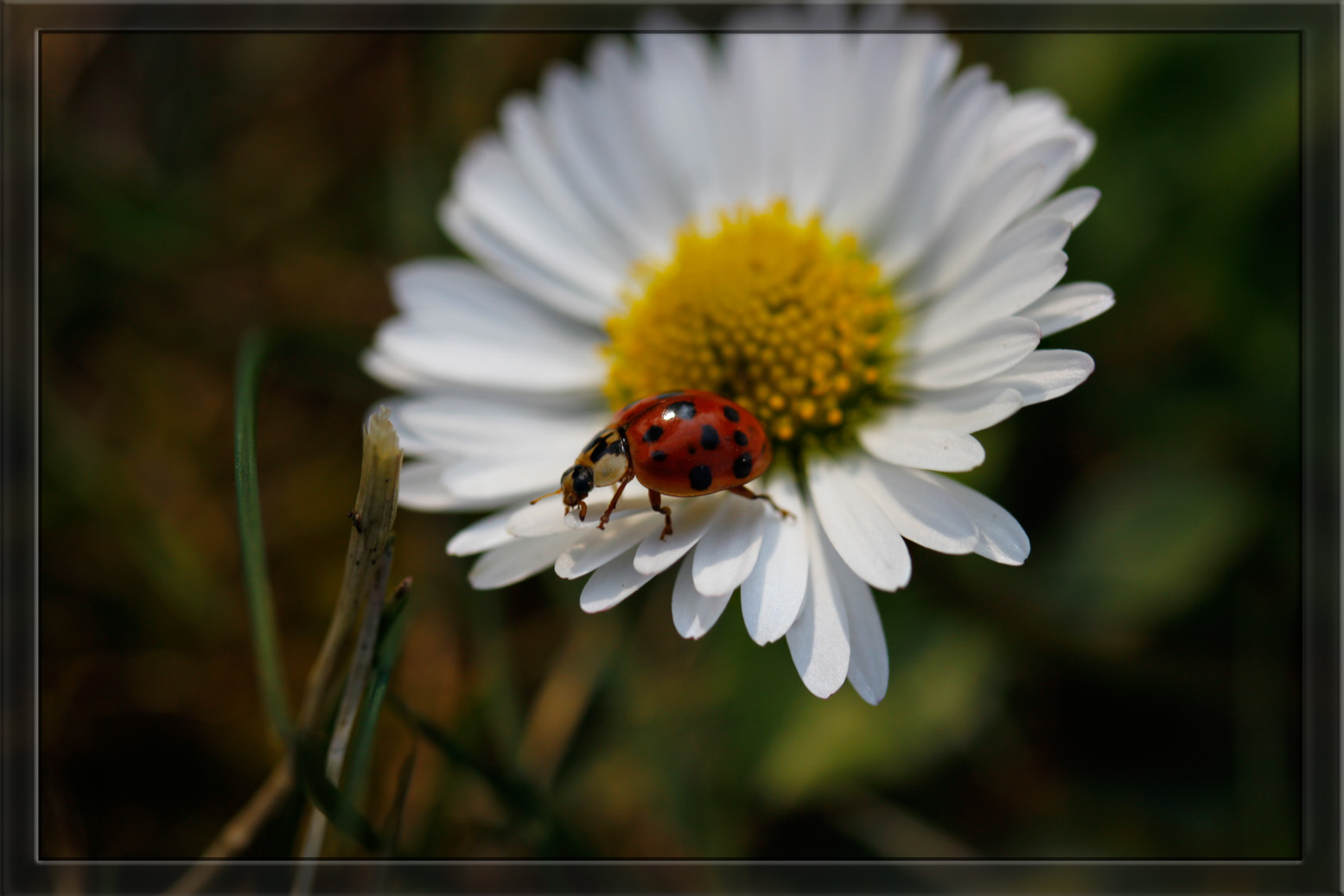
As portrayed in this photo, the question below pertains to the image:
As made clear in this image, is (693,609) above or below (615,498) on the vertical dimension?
below

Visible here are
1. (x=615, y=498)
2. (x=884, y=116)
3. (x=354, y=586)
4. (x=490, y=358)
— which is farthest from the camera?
(x=490, y=358)

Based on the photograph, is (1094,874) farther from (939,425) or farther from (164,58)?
(164,58)

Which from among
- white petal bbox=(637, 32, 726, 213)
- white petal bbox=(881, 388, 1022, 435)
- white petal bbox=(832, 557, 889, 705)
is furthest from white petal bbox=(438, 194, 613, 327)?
white petal bbox=(832, 557, 889, 705)

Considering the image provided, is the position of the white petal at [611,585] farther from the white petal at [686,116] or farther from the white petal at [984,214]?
the white petal at [686,116]

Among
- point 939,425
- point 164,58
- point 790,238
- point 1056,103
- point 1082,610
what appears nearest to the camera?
point 939,425

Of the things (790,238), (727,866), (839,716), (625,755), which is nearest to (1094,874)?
(839,716)

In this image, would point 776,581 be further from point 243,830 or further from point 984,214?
point 243,830

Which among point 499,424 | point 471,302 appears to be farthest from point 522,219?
point 499,424
